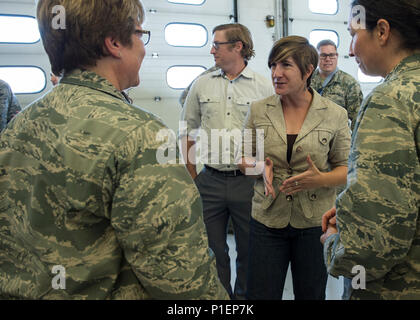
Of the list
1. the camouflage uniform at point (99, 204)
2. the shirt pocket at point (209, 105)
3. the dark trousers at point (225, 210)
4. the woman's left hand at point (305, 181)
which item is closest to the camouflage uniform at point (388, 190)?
the camouflage uniform at point (99, 204)

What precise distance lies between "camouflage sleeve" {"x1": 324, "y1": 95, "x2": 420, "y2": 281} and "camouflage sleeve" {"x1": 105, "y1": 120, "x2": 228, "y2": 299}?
0.50 meters

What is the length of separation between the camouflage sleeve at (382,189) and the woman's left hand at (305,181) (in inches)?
30.3

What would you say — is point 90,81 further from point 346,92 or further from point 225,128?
point 346,92

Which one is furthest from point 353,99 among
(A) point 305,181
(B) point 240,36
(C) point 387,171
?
(C) point 387,171

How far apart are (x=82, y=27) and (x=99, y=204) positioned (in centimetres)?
49

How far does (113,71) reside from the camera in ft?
3.41

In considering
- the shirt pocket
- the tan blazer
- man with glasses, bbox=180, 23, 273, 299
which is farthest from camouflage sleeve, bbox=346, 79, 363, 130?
the tan blazer

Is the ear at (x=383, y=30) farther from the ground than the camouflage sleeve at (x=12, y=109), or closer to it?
farther from the ground

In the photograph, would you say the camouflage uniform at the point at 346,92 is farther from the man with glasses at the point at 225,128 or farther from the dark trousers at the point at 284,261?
the dark trousers at the point at 284,261

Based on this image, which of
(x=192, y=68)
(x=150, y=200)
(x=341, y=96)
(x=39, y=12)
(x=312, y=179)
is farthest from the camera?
(x=192, y=68)

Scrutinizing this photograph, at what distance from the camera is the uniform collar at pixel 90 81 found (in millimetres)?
980

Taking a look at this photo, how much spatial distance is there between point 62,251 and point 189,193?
0.38 meters
